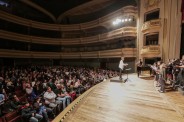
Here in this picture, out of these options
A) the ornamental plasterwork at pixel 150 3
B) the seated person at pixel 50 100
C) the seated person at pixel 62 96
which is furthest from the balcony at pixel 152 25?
the seated person at pixel 50 100

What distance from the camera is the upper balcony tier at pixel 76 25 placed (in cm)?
1617

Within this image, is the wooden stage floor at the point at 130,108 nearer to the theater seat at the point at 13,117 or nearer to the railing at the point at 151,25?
the theater seat at the point at 13,117

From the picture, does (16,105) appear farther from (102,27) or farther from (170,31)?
(102,27)

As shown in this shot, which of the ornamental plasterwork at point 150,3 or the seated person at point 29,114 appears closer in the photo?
the seated person at point 29,114

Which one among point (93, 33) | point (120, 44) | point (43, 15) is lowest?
point (120, 44)

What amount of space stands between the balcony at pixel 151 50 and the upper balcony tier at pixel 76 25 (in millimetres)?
4406

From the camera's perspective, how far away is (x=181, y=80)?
5.96 meters

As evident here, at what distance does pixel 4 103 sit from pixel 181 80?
6.86 m

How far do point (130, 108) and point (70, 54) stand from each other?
20383 mm

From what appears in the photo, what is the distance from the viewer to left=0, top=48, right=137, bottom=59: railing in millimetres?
16672

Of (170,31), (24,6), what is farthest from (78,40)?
(170,31)

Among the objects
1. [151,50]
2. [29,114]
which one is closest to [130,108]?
[29,114]

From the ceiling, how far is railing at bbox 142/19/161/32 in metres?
4.65

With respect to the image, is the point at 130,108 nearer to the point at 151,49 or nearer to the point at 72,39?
the point at 151,49
